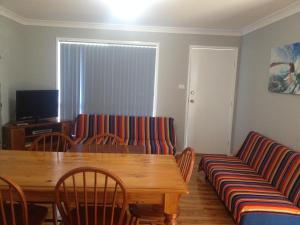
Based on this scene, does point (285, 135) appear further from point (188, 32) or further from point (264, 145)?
point (188, 32)

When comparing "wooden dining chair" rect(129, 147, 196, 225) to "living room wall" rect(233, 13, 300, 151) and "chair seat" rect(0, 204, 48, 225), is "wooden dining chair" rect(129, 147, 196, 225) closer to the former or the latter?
"chair seat" rect(0, 204, 48, 225)

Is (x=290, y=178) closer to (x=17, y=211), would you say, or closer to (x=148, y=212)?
(x=148, y=212)

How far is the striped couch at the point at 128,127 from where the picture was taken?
4.70 metres

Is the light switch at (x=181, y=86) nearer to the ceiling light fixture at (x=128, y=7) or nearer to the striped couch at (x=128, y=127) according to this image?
the striped couch at (x=128, y=127)

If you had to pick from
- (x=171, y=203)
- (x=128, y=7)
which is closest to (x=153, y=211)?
(x=171, y=203)

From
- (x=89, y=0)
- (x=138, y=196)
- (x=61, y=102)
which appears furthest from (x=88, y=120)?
(x=138, y=196)

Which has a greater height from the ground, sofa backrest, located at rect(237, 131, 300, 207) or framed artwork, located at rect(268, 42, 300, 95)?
framed artwork, located at rect(268, 42, 300, 95)

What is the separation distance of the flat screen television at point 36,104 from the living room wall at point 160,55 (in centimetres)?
33

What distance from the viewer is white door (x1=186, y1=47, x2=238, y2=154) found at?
16.6 feet

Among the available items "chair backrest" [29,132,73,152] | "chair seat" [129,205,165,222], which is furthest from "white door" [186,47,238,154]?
"chair seat" [129,205,165,222]

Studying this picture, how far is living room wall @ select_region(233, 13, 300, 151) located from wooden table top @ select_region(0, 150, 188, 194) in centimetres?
173

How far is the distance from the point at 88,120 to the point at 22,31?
1.93 metres

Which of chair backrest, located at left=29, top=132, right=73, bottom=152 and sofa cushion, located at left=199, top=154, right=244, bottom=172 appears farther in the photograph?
sofa cushion, located at left=199, top=154, right=244, bottom=172

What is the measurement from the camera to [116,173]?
6.68 feet
